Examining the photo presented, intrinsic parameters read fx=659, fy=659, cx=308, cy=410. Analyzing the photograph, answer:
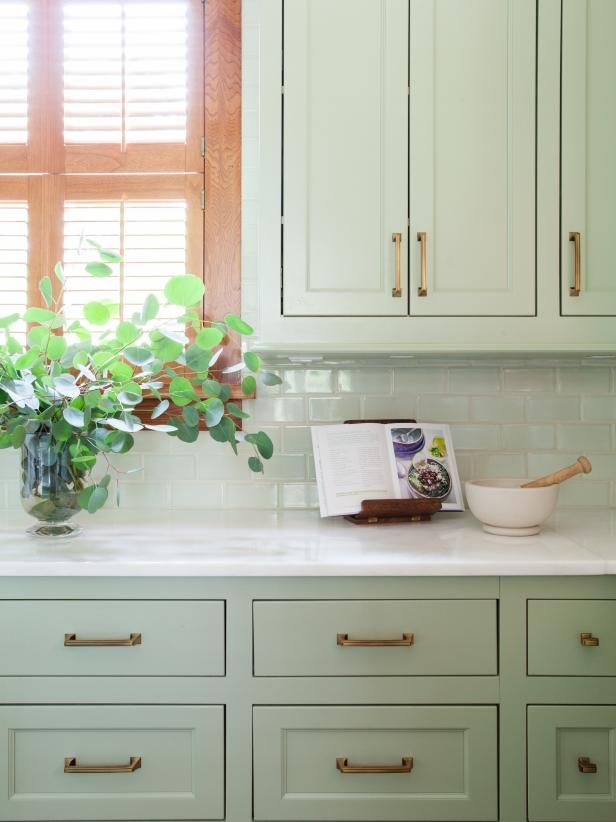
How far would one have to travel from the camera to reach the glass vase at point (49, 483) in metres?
1.68

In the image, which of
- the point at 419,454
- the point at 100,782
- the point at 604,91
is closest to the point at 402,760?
the point at 100,782

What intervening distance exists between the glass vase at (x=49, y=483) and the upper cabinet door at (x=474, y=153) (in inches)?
40.3

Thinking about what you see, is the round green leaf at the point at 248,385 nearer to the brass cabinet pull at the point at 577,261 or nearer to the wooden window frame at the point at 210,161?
the wooden window frame at the point at 210,161

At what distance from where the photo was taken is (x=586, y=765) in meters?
1.46

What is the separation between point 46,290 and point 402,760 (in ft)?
4.75

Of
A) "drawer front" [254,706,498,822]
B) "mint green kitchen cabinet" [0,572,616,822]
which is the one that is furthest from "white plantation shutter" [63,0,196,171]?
"drawer front" [254,706,498,822]

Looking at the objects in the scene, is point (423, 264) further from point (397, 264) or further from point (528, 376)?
point (528, 376)

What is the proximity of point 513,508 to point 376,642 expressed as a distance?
510 mm

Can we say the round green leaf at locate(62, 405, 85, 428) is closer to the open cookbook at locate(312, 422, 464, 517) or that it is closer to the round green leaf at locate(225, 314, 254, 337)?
the round green leaf at locate(225, 314, 254, 337)

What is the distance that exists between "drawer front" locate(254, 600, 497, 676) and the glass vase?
1.99 ft

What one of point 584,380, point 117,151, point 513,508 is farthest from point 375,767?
point 117,151

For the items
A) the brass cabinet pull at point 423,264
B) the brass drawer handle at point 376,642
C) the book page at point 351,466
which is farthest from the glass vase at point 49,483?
the brass cabinet pull at point 423,264

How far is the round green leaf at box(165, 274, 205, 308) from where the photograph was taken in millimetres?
1769

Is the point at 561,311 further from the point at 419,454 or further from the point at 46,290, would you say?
the point at 46,290
